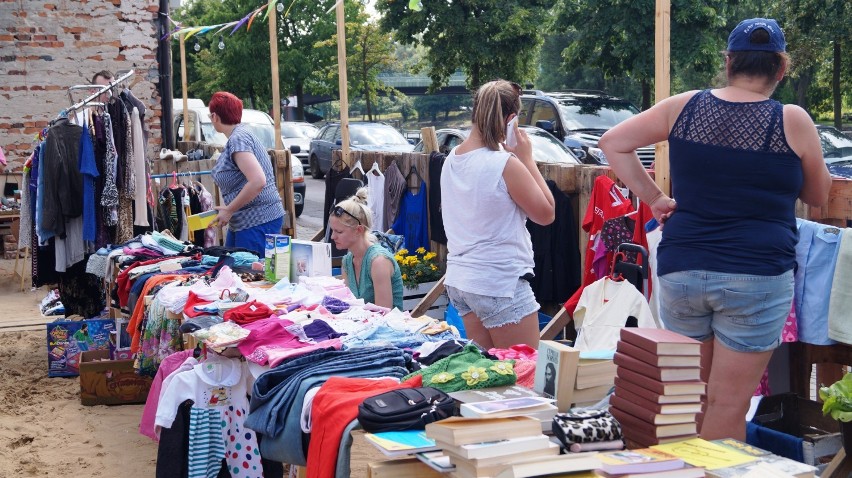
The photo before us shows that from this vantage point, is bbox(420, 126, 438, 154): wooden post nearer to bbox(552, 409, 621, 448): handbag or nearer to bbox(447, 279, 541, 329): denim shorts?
bbox(447, 279, 541, 329): denim shorts

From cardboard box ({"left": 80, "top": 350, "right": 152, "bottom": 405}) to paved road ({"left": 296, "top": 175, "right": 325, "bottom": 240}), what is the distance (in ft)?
22.2

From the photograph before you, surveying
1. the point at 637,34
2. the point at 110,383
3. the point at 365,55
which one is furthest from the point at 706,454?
the point at 365,55

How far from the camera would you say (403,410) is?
2.79 m

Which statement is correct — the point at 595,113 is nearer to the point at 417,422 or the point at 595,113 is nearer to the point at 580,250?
the point at 580,250

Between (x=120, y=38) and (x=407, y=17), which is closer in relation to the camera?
(x=120, y=38)

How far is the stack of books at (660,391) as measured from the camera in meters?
2.56

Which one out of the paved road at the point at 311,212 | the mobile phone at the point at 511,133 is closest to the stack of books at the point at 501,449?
the mobile phone at the point at 511,133

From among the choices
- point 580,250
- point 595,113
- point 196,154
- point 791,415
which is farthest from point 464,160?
point 595,113

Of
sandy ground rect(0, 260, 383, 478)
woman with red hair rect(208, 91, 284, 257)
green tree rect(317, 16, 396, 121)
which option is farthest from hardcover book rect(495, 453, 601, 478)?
green tree rect(317, 16, 396, 121)

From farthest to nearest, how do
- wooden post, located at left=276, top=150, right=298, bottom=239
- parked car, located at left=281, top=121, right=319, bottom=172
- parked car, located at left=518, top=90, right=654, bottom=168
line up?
parked car, located at left=281, top=121, right=319, bottom=172, parked car, located at left=518, top=90, right=654, bottom=168, wooden post, located at left=276, top=150, right=298, bottom=239

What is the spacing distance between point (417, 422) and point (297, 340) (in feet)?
4.33

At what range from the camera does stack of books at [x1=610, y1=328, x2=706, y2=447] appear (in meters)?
2.56

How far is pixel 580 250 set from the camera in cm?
648

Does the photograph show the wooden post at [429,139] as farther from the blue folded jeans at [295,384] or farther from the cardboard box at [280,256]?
the blue folded jeans at [295,384]
